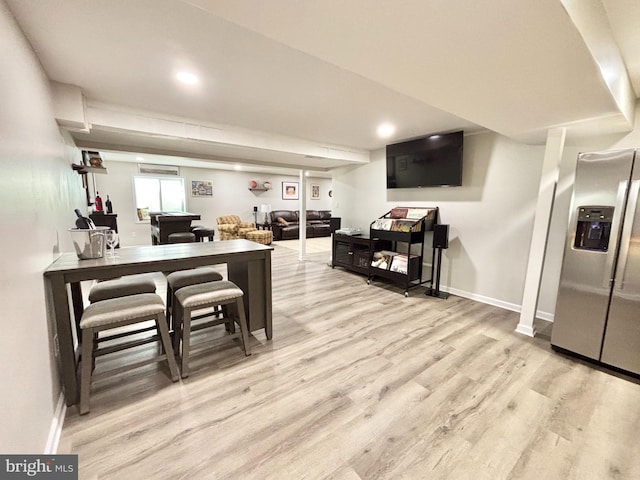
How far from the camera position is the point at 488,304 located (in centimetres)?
356

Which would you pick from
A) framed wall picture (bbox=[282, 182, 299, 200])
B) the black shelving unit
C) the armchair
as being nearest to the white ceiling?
the black shelving unit

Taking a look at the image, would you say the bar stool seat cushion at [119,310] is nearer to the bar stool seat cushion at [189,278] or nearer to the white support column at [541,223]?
the bar stool seat cushion at [189,278]

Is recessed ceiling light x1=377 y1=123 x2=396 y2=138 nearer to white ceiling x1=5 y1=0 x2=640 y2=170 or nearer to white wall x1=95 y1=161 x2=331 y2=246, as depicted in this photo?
white ceiling x1=5 y1=0 x2=640 y2=170

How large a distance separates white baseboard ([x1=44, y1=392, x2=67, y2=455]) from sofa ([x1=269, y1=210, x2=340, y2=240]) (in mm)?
7444

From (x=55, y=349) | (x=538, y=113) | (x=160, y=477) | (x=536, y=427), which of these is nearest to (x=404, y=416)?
(x=536, y=427)

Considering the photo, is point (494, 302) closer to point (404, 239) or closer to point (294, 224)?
point (404, 239)

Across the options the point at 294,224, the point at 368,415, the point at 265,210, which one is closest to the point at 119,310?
the point at 368,415

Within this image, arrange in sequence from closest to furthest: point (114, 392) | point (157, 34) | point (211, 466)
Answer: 1. point (211, 466)
2. point (157, 34)
3. point (114, 392)

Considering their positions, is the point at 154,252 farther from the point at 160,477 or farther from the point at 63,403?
the point at 160,477

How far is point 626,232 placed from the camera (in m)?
2.04

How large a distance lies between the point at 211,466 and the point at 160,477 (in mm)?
230

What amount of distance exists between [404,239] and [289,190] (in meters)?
6.97

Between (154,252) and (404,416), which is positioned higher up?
(154,252)

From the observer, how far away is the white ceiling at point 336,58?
3.61ft
